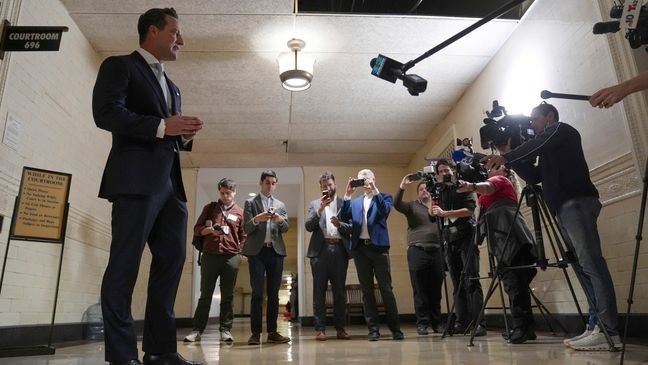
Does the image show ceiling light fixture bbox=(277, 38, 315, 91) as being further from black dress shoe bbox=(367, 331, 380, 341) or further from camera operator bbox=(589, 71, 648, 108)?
camera operator bbox=(589, 71, 648, 108)

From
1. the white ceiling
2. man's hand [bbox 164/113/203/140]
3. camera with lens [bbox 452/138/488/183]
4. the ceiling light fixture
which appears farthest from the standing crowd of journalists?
the white ceiling

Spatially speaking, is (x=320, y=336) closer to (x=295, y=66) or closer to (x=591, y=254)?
(x=591, y=254)

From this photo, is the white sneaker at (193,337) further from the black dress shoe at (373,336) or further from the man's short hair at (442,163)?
the man's short hair at (442,163)

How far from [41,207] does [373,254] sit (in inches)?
94.0

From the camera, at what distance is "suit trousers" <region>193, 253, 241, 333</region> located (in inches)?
146

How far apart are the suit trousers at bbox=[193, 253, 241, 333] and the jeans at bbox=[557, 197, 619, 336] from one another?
2.62m

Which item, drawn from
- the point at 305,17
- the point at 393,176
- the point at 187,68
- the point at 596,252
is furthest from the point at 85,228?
the point at 393,176

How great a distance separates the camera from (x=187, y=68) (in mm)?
4887

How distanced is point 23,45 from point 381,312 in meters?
6.14

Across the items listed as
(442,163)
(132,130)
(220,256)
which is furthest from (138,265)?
(442,163)

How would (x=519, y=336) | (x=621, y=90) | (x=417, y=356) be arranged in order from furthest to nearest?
1. (x=519, y=336)
2. (x=417, y=356)
3. (x=621, y=90)

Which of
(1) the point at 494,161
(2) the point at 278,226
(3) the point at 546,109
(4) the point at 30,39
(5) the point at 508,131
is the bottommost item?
(2) the point at 278,226

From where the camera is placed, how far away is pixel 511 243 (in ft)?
9.78

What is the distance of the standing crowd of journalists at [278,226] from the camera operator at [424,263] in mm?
11
